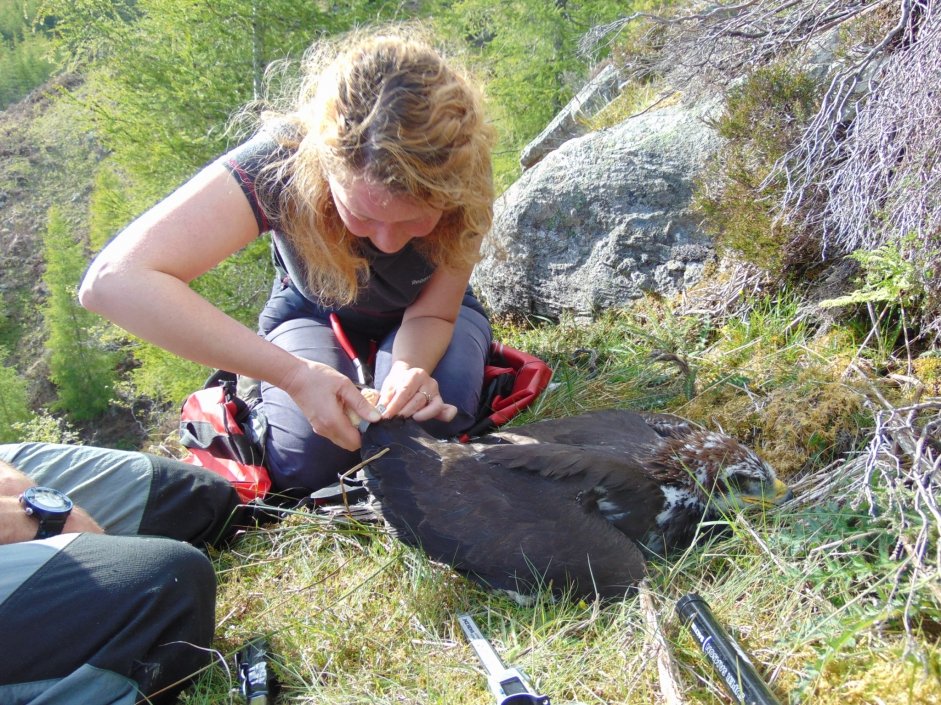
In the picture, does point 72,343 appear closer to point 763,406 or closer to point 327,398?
point 327,398

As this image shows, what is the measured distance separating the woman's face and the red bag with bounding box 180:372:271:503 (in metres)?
1.22

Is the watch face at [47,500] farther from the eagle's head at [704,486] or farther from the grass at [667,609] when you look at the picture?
the eagle's head at [704,486]

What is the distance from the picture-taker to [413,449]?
8.66 ft

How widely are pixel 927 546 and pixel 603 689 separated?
102 centimetres

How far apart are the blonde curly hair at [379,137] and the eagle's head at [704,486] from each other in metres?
1.30

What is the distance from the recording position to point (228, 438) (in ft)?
10.7

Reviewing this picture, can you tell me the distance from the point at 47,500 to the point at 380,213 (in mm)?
1423

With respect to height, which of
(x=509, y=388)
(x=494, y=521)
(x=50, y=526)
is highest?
(x=50, y=526)

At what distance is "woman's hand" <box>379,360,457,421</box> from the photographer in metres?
2.71

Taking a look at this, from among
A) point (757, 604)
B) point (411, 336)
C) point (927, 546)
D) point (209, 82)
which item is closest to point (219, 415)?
point (411, 336)

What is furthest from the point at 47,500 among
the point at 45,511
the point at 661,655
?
the point at 661,655

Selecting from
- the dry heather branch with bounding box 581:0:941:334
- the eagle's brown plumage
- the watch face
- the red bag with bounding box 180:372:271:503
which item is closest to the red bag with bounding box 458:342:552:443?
the eagle's brown plumage

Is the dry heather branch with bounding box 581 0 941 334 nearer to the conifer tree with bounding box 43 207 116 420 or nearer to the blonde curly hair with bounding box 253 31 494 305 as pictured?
the blonde curly hair with bounding box 253 31 494 305

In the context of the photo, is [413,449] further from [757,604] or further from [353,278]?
[757,604]
